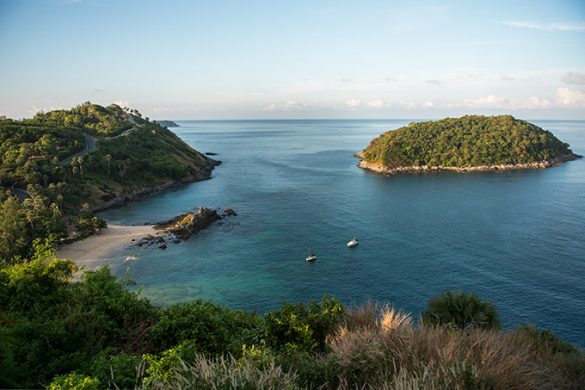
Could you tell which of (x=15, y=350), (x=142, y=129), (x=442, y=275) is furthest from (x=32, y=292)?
(x=142, y=129)

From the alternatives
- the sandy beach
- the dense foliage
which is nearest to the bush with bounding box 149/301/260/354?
the sandy beach

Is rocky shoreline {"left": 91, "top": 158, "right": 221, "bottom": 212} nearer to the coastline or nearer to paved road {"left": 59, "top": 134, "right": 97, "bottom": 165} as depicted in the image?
the coastline

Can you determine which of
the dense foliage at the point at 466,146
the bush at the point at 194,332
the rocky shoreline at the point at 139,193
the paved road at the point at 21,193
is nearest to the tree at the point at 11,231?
the paved road at the point at 21,193

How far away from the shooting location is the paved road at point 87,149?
101069 mm

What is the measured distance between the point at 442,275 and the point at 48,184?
3242 inches

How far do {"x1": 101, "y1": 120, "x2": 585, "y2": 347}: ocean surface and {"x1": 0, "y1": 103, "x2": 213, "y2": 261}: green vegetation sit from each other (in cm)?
818

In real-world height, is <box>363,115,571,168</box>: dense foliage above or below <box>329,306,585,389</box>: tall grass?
above

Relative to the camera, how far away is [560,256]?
5988 centimetres

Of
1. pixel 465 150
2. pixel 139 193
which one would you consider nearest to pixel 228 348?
pixel 139 193

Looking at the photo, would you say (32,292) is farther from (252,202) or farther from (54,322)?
(252,202)

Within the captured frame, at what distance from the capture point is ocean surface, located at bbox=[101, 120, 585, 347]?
163 ft

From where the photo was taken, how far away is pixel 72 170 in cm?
9281

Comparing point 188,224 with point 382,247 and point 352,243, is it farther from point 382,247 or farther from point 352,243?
point 382,247

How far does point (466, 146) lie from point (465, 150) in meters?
4.74
